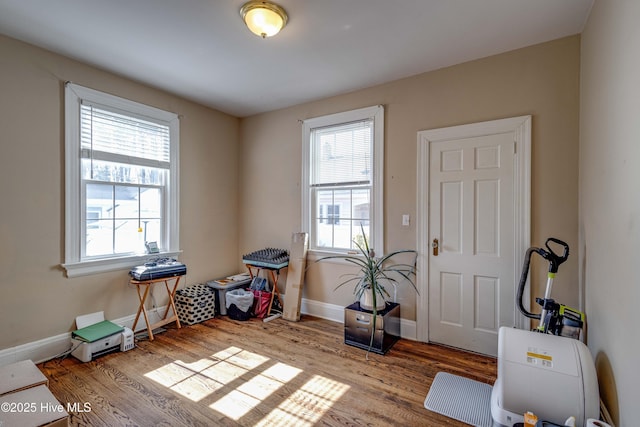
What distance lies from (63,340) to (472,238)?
12.8 ft

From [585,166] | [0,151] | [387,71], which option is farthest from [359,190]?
[0,151]

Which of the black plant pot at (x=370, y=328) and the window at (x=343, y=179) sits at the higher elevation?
the window at (x=343, y=179)

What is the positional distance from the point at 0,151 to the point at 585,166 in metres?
4.60

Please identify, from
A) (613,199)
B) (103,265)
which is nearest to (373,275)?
(613,199)

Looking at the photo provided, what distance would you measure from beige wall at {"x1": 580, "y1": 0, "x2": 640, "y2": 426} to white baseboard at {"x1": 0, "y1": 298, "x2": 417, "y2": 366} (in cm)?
155

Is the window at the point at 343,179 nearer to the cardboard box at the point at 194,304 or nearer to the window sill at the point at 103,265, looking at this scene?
the cardboard box at the point at 194,304

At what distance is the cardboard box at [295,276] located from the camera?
3.77m

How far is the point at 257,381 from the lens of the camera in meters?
2.39

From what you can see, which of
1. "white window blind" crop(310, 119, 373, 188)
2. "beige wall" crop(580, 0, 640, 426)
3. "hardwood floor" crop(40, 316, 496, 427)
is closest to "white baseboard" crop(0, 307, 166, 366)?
"hardwood floor" crop(40, 316, 496, 427)

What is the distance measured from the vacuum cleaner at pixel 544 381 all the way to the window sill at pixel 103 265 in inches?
137

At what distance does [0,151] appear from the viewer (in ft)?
8.10

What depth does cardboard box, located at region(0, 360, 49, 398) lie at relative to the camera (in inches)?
72.6

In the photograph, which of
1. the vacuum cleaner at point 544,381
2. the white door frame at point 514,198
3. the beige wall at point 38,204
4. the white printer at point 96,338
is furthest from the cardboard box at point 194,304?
the vacuum cleaner at point 544,381

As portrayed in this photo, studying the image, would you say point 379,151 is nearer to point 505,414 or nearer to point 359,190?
point 359,190
